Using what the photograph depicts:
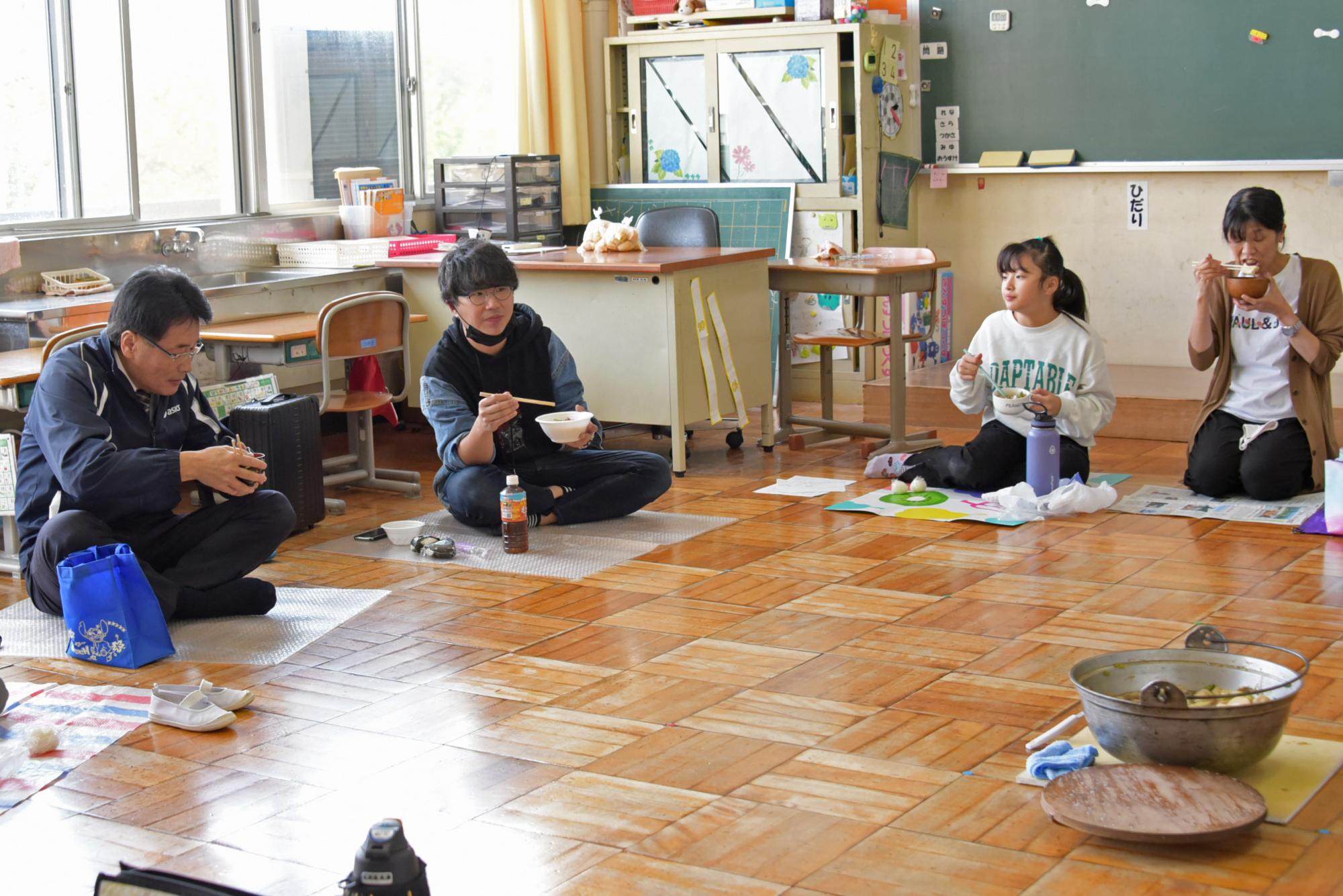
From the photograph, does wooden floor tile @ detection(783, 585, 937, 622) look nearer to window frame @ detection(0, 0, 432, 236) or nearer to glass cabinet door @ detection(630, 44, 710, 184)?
window frame @ detection(0, 0, 432, 236)

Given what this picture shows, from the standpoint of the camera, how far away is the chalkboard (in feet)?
20.0

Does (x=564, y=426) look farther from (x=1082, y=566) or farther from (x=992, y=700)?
(x=992, y=700)

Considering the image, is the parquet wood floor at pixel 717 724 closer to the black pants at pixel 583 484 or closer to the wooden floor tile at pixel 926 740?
the wooden floor tile at pixel 926 740

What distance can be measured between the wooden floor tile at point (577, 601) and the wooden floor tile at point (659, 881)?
1.42 meters

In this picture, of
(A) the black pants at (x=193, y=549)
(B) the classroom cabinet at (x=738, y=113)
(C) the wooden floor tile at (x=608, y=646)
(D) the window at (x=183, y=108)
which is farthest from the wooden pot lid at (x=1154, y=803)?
(B) the classroom cabinet at (x=738, y=113)

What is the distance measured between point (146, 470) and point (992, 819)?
215cm

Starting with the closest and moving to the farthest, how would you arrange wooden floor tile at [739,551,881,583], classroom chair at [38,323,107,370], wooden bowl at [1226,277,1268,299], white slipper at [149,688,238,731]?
white slipper at [149,688,238,731] < wooden floor tile at [739,551,881,583] < classroom chair at [38,323,107,370] < wooden bowl at [1226,277,1268,299]

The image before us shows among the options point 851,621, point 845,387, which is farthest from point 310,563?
point 845,387

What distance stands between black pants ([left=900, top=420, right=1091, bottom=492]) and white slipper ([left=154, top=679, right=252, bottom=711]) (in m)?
2.67

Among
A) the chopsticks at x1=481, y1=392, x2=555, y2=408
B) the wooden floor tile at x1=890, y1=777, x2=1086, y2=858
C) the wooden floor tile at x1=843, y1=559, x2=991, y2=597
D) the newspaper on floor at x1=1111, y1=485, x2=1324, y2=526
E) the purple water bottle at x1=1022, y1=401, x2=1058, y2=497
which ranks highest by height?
the chopsticks at x1=481, y1=392, x2=555, y2=408

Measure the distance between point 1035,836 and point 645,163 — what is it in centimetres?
540

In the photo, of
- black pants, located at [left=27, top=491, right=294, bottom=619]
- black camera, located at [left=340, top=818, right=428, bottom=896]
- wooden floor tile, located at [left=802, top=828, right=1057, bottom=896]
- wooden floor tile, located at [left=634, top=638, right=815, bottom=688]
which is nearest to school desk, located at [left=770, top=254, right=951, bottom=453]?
wooden floor tile, located at [left=634, top=638, right=815, bottom=688]

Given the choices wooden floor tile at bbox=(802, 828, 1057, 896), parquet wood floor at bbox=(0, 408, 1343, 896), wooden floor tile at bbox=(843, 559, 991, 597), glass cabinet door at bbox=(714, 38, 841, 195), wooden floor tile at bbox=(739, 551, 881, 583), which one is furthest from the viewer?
glass cabinet door at bbox=(714, 38, 841, 195)

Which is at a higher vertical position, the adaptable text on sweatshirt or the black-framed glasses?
the black-framed glasses
